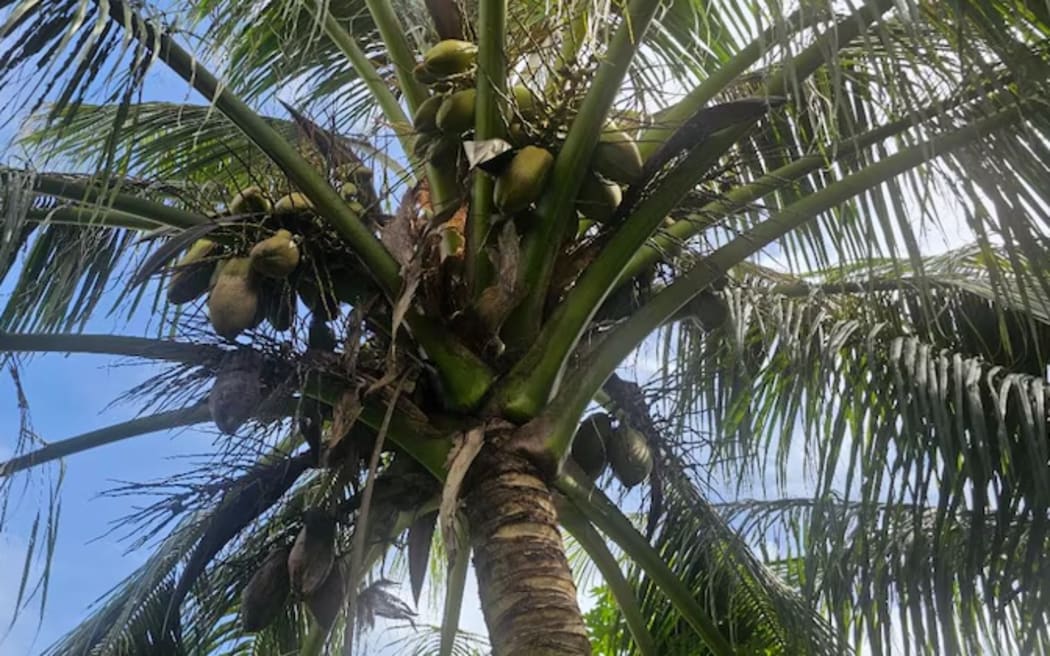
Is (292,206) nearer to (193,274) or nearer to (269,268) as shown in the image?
(269,268)

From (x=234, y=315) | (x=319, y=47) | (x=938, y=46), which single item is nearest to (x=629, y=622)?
(x=234, y=315)

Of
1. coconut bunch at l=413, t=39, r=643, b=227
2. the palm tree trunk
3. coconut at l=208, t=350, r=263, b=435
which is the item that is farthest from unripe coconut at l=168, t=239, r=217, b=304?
the palm tree trunk

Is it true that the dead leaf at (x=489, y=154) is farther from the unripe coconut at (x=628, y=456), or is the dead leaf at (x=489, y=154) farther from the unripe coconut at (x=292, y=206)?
the unripe coconut at (x=628, y=456)

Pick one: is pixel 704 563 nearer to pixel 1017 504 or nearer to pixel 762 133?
pixel 1017 504

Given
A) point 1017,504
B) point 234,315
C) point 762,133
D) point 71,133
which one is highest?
point 71,133

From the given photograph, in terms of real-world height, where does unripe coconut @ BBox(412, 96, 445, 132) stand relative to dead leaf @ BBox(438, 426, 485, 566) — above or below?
above

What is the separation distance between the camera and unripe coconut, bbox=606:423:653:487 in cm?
298

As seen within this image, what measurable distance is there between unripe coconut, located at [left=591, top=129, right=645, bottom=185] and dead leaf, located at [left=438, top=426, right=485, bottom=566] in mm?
653

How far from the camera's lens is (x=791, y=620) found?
332cm

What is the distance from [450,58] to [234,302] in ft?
2.56

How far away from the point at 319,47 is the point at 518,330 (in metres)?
1.81

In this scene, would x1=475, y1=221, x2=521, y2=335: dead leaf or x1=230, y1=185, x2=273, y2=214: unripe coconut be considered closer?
x1=475, y1=221, x2=521, y2=335: dead leaf

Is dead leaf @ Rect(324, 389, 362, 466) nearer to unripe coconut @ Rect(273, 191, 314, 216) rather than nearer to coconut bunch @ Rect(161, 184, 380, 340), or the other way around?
coconut bunch @ Rect(161, 184, 380, 340)

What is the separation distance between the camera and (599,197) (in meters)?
2.73
